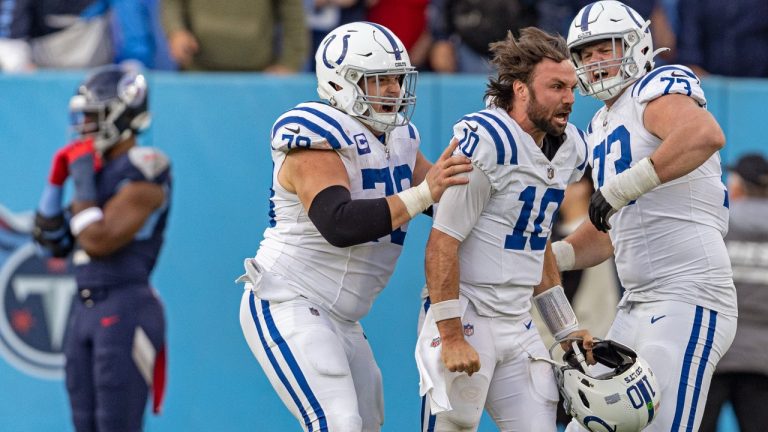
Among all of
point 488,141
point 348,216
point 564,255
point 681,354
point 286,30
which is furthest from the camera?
point 286,30

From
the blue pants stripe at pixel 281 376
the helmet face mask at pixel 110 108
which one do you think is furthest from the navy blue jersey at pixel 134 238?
the blue pants stripe at pixel 281 376

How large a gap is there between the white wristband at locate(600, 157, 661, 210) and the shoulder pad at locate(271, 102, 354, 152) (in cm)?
92

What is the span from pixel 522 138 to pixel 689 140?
57 centimetres

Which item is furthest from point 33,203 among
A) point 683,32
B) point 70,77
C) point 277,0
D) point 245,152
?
point 683,32

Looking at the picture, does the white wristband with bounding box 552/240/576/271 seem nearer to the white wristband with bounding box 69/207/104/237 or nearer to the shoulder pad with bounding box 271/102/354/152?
the shoulder pad with bounding box 271/102/354/152

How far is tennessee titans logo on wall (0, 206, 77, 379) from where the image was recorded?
757 cm

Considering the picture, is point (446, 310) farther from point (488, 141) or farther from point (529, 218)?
point (488, 141)

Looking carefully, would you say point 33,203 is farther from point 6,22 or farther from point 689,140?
point 689,140

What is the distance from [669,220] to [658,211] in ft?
0.17

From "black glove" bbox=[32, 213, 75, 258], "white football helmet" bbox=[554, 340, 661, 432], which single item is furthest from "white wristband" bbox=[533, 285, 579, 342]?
"black glove" bbox=[32, 213, 75, 258]

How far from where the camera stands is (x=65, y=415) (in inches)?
298

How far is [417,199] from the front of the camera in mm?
4809

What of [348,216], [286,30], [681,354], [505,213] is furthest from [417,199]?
[286,30]

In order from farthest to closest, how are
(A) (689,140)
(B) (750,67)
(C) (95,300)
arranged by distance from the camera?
(B) (750,67) → (C) (95,300) → (A) (689,140)
